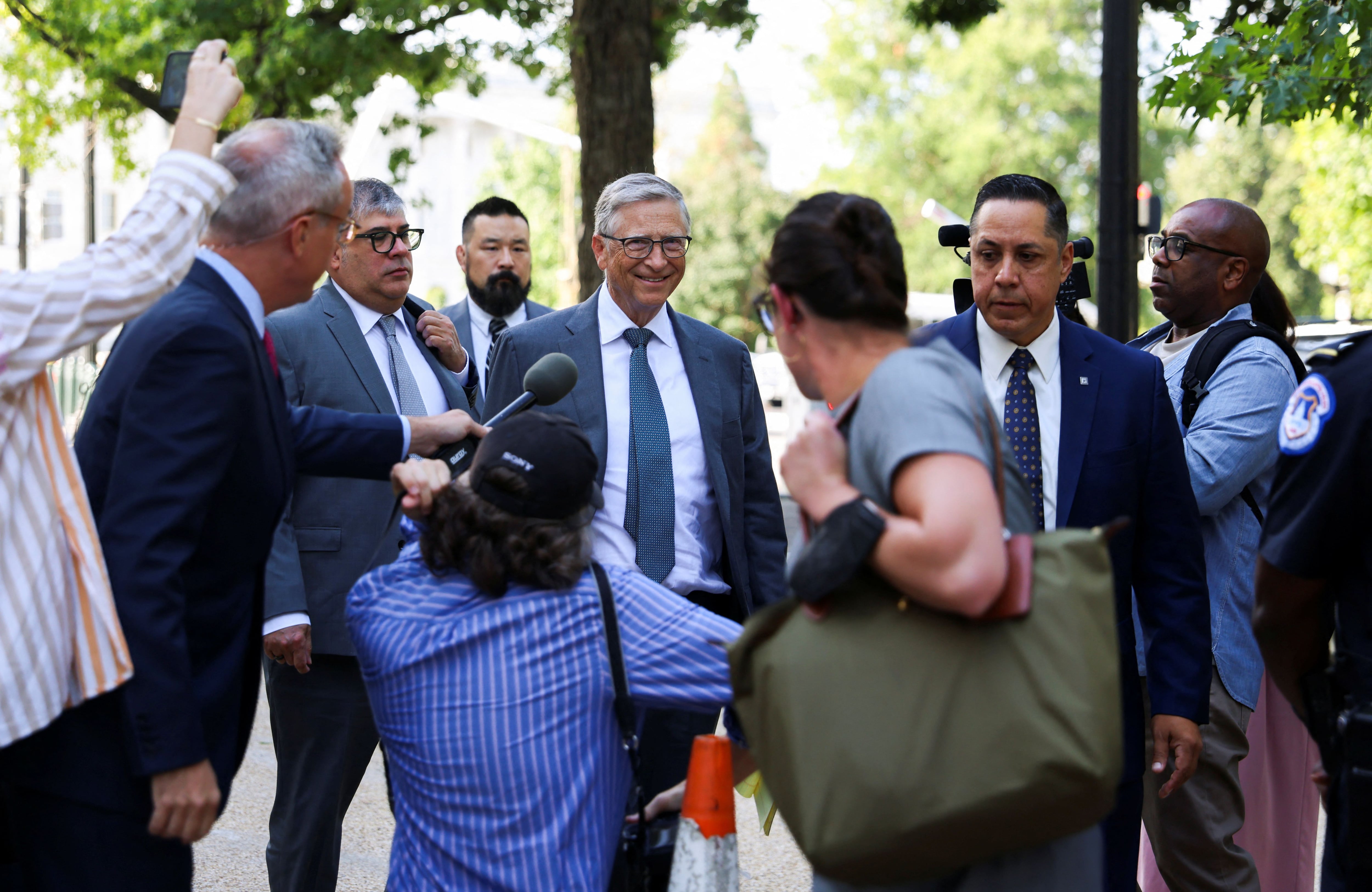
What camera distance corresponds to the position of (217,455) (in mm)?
2453

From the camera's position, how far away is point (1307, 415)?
8.43 ft

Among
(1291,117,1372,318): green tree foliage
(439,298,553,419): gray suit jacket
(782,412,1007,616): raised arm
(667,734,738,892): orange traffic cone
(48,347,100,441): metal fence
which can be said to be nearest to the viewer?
(782,412,1007,616): raised arm

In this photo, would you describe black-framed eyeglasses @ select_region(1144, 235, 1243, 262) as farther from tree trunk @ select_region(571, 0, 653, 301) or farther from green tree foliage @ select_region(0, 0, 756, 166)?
green tree foliage @ select_region(0, 0, 756, 166)

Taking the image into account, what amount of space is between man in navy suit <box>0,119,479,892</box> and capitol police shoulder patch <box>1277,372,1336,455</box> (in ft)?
6.48

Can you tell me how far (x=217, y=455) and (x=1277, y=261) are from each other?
5775cm

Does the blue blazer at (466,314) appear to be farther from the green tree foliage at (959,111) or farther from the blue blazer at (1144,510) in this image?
the green tree foliage at (959,111)

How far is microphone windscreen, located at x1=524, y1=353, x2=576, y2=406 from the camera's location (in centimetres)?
311

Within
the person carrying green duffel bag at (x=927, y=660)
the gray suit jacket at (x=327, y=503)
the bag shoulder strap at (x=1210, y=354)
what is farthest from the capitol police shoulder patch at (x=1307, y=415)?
the gray suit jacket at (x=327, y=503)

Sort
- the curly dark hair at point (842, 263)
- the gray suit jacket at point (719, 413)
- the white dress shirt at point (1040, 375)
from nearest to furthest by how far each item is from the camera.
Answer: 1. the curly dark hair at point (842, 263)
2. the white dress shirt at point (1040, 375)
3. the gray suit jacket at point (719, 413)

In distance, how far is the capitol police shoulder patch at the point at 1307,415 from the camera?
8.25 ft

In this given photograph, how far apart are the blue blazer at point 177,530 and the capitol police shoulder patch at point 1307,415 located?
202 centimetres

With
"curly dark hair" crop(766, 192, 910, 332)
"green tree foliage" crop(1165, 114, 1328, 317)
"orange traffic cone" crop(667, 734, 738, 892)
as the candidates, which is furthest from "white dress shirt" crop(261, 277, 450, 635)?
"green tree foliage" crop(1165, 114, 1328, 317)

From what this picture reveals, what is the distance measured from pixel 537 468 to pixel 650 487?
4.33ft

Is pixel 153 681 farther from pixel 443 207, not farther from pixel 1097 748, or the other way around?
Result: pixel 443 207
